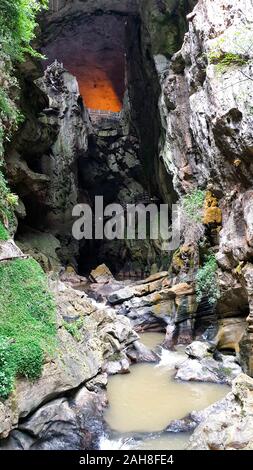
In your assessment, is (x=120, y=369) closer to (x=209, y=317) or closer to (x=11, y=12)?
(x=209, y=317)

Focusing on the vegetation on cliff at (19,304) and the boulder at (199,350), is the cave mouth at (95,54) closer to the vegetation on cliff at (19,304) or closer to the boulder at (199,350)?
the vegetation on cliff at (19,304)

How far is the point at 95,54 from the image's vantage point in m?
34.4

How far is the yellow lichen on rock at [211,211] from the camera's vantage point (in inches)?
523

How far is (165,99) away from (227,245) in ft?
36.7

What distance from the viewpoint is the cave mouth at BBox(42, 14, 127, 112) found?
3030 cm

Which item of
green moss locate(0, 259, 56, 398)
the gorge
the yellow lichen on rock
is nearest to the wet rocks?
the gorge

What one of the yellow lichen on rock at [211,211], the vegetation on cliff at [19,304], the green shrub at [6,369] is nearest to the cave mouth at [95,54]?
the vegetation on cliff at [19,304]

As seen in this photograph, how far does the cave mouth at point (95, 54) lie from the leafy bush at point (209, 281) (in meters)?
24.2

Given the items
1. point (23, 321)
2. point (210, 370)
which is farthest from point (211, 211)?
point (23, 321)

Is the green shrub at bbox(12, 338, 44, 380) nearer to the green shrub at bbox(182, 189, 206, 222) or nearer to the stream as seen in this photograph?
the stream

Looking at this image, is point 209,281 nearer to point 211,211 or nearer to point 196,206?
point 211,211

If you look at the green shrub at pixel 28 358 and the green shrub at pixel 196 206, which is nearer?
the green shrub at pixel 28 358

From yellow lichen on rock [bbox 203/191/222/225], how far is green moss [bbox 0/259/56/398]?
23.8ft
